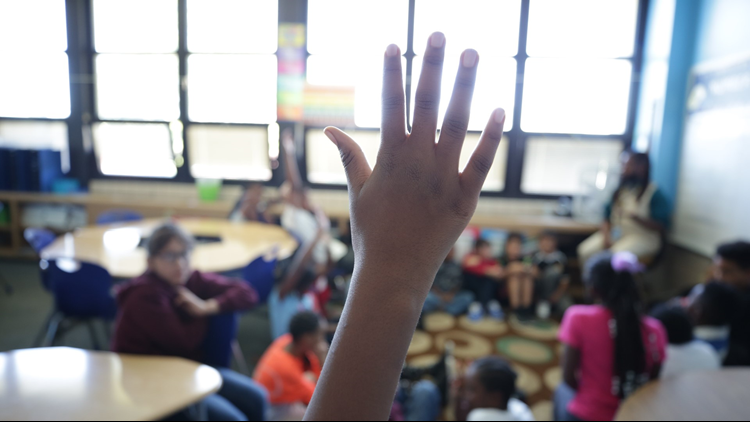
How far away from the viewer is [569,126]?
4.26 metres

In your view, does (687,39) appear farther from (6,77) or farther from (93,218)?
(93,218)

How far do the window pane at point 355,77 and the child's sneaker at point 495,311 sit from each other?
80.0 inches

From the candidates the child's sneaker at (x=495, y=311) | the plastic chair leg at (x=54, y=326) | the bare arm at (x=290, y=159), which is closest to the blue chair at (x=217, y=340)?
the plastic chair leg at (x=54, y=326)

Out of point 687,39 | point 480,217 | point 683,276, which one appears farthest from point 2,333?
point 687,39

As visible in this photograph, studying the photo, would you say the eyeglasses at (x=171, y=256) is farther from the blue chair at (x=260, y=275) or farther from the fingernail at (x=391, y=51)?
the fingernail at (x=391, y=51)

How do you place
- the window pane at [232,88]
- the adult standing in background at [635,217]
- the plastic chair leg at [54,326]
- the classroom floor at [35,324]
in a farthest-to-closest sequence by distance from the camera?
1. the window pane at [232,88]
2. the adult standing in background at [635,217]
3. the classroom floor at [35,324]
4. the plastic chair leg at [54,326]

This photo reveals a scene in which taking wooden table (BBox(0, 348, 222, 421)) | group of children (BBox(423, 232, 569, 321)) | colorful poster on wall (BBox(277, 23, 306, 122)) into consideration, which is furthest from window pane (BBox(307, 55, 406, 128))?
wooden table (BBox(0, 348, 222, 421))

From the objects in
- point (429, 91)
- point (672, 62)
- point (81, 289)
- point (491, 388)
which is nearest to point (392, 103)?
point (429, 91)

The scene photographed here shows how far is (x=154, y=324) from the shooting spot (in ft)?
4.91

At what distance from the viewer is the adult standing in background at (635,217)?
350 centimetres

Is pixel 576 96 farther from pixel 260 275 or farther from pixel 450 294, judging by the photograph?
pixel 260 275

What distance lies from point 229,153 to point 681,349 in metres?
4.18

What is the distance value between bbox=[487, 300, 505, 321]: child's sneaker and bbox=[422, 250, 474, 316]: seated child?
16cm

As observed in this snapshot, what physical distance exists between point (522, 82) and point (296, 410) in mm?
3687
